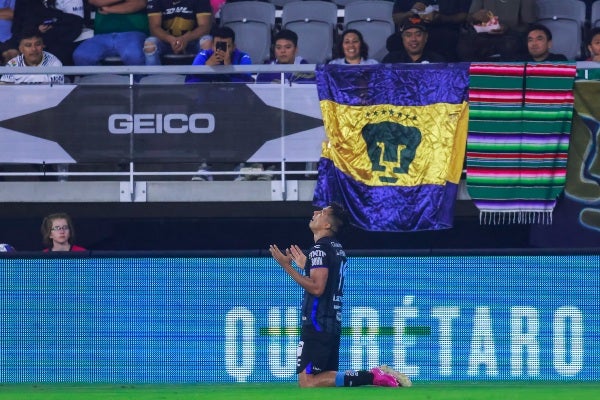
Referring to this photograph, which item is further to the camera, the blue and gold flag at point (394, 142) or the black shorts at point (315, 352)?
the blue and gold flag at point (394, 142)

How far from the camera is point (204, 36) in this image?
1442 centimetres

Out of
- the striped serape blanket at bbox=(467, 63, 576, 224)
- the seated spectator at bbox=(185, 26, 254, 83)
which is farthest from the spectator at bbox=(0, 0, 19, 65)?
the striped serape blanket at bbox=(467, 63, 576, 224)

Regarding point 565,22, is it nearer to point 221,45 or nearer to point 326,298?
point 221,45

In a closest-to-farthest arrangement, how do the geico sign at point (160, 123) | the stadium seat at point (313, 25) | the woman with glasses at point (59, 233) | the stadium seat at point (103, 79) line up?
1. the woman with glasses at point (59, 233)
2. the geico sign at point (160, 123)
3. the stadium seat at point (103, 79)
4. the stadium seat at point (313, 25)

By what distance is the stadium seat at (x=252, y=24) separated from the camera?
1494cm

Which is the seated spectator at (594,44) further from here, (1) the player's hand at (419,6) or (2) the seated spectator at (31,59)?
(2) the seated spectator at (31,59)

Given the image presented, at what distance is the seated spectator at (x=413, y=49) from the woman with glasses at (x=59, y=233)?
12.9ft

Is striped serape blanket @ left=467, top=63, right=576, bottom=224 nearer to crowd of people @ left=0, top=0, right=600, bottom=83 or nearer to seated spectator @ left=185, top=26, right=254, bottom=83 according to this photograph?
crowd of people @ left=0, top=0, right=600, bottom=83

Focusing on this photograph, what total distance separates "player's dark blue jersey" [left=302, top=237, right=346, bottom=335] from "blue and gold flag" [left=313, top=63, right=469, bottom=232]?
9.26ft

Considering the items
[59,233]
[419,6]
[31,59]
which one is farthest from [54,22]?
[419,6]

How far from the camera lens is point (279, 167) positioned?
44.0ft

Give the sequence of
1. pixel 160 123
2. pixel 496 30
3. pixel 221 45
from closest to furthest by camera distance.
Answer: pixel 160 123 < pixel 221 45 < pixel 496 30

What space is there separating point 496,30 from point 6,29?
5.61 metres

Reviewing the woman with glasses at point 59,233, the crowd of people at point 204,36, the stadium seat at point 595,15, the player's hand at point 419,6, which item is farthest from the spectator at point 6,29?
the stadium seat at point 595,15
